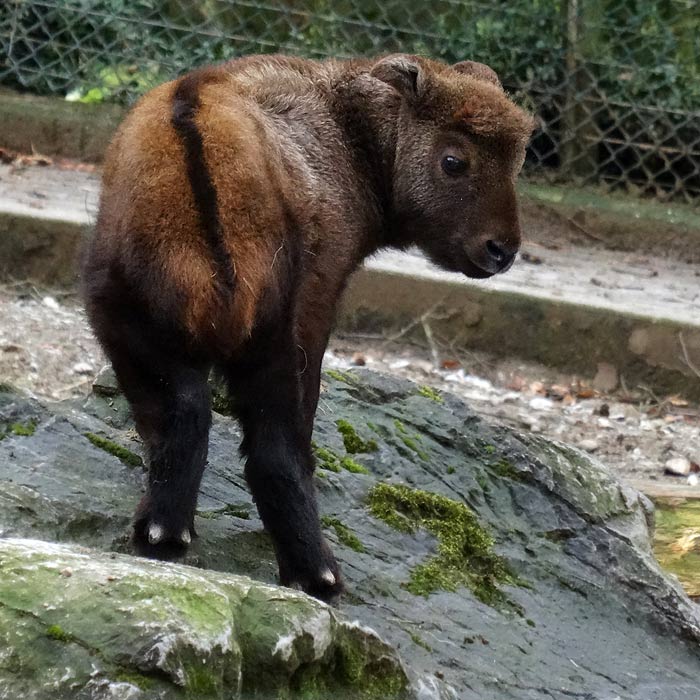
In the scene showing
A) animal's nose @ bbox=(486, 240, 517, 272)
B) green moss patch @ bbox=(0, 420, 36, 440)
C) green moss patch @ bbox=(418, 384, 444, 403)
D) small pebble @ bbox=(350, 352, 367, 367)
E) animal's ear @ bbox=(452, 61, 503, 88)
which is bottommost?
small pebble @ bbox=(350, 352, 367, 367)

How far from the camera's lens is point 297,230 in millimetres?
3834

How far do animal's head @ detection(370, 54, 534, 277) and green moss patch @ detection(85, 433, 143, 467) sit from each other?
132 centimetres

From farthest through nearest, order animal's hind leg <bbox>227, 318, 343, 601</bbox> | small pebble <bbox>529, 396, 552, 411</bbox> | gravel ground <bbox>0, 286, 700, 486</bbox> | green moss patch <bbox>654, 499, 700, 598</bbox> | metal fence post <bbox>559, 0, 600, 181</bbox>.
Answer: metal fence post <bbox>559, 0, 600, 181</bbox> < small pebble <bbox>529, 396, 552, 411</bbox> < gravel ground <bbox>0, 286, 700, 486</bbox> < green moss patch <bbox>654, 499, 700, 598</bbox> < animal's hind leg <bbox>227, 318, 343, 601</bbox>

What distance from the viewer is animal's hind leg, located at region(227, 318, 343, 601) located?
3721 mm

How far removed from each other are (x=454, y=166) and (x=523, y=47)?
5.49m

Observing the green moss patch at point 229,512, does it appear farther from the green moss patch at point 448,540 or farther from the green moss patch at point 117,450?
the green moss patch at point 448,540

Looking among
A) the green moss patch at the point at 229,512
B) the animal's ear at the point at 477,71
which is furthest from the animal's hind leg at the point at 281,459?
the animal's ear at the point at 477,71

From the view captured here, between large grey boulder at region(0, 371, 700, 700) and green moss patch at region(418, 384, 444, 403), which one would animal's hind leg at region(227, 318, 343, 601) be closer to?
large grey boulder at region(0, 371, 700, 700)

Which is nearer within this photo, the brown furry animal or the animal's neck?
the brown furry animal

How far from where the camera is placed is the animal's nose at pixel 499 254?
183 inches

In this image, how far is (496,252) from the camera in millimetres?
4672

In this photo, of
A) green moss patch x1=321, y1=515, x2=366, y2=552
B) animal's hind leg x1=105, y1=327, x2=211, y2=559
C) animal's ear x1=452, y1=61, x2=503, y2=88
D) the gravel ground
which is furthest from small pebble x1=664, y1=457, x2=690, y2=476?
animal's hind leg x1=105, y1=327, x2=211, y2=559

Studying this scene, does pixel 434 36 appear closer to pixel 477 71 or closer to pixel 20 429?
pixel 477 71

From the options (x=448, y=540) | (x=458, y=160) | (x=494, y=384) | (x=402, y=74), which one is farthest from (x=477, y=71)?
(x=494, y=384)
